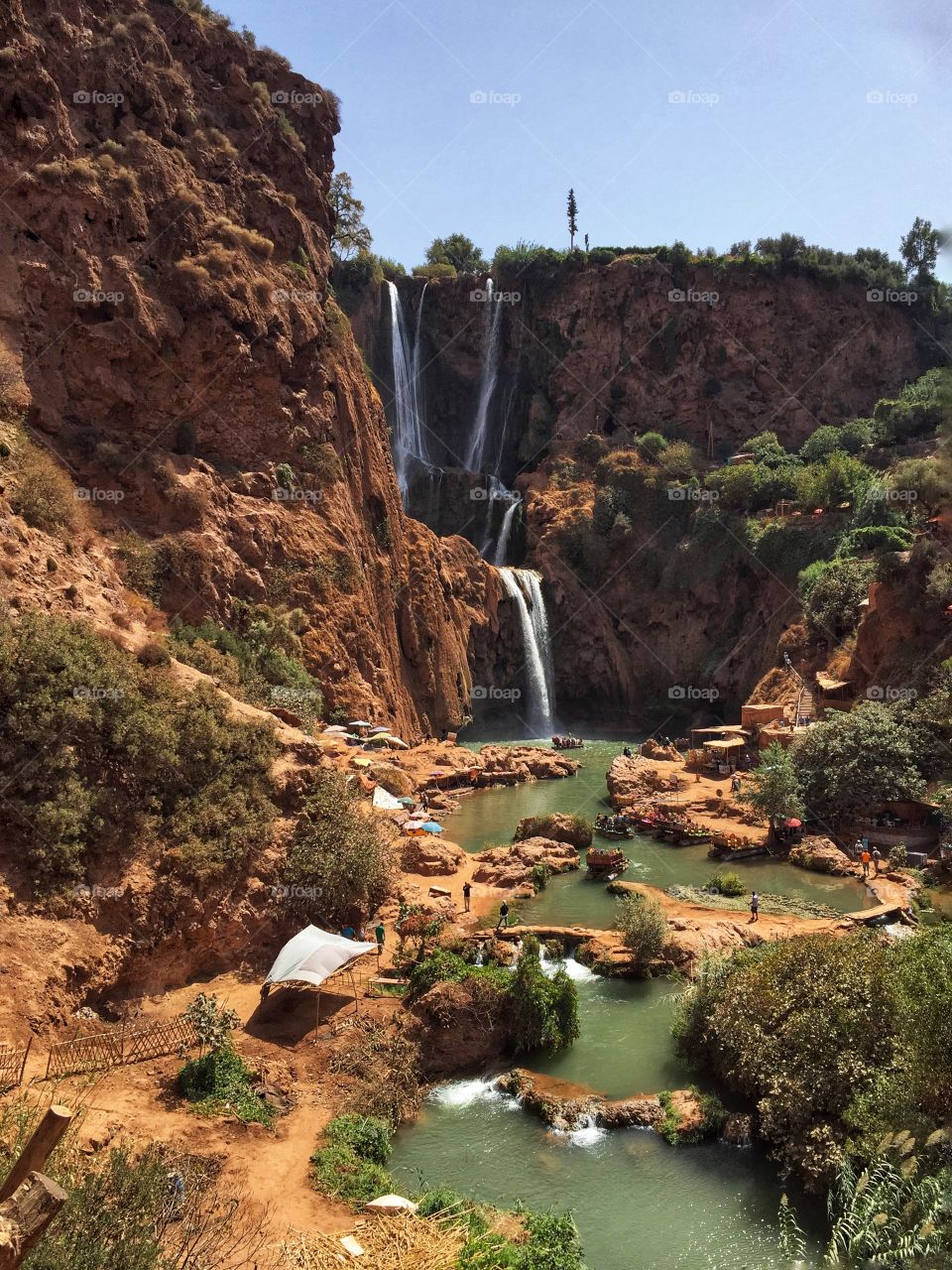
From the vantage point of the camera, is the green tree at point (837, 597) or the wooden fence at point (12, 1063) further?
the green tree at point (837, 597)

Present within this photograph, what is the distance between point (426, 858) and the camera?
82.0 feet

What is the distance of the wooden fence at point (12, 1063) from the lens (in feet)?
37.7

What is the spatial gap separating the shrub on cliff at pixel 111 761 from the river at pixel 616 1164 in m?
7.06

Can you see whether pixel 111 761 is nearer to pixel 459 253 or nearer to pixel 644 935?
pixel 644 935

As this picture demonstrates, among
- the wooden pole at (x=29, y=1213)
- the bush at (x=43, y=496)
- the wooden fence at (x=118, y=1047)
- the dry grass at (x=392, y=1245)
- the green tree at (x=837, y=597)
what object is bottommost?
the dry grass at (x=392, y=1245)

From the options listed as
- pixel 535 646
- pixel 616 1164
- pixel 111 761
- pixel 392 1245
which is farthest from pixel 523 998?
pixel 535 646

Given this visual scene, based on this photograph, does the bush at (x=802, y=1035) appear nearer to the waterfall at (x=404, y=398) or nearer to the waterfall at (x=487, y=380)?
the waterfall at (x=404, y=398)

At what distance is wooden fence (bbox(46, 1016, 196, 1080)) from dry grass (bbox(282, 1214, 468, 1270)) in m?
5.09

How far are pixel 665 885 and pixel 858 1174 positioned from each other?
13.2 metres

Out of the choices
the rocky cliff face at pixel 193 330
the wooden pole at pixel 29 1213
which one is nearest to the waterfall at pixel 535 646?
the rocky cliff face at pixel 193 330

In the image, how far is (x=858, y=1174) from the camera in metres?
11.1

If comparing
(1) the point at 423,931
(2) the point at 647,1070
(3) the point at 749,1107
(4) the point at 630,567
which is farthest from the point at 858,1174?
(4) the point at 630,567

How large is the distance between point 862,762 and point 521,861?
11871mm

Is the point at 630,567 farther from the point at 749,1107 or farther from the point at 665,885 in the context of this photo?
the point at 749,1107
